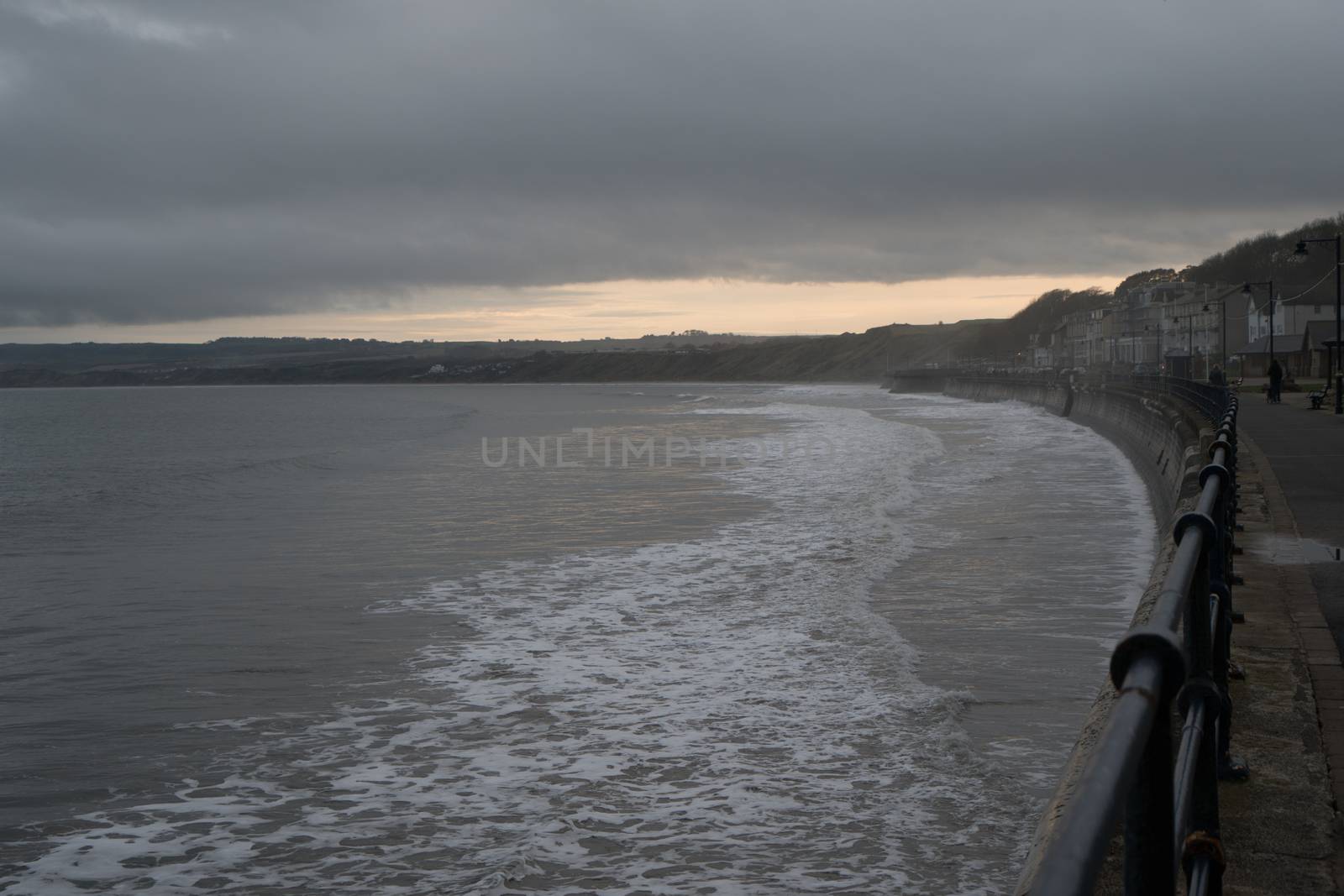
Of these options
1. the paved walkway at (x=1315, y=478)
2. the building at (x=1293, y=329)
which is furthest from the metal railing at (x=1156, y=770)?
the building at (x=1293, y=329)

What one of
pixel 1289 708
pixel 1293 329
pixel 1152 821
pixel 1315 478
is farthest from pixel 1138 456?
pixel 1293 329

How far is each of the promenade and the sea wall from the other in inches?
20.4

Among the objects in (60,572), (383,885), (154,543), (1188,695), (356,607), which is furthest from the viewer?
(154,543)

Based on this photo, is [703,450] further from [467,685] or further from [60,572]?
[467,685]

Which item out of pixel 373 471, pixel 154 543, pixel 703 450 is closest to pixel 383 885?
pixel 154 543

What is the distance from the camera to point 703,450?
38.3 metres

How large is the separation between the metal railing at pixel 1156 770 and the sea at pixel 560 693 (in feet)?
9.44

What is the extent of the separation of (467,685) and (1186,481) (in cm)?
784

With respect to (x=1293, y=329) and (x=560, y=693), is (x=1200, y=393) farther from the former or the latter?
(x=1293, y=329)

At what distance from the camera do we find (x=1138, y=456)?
30.6 metres

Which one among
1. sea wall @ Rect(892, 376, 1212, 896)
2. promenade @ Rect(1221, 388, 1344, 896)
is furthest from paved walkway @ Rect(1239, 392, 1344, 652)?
sea wall @ Rect(892, 376, 1212, 896)

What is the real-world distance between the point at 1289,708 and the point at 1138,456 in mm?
27001

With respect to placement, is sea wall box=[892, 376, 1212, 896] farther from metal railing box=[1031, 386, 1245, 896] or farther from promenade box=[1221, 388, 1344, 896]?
promenade box=[1221, 388, 1344, 896]

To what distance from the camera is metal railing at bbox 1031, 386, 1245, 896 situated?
1.35 meters
